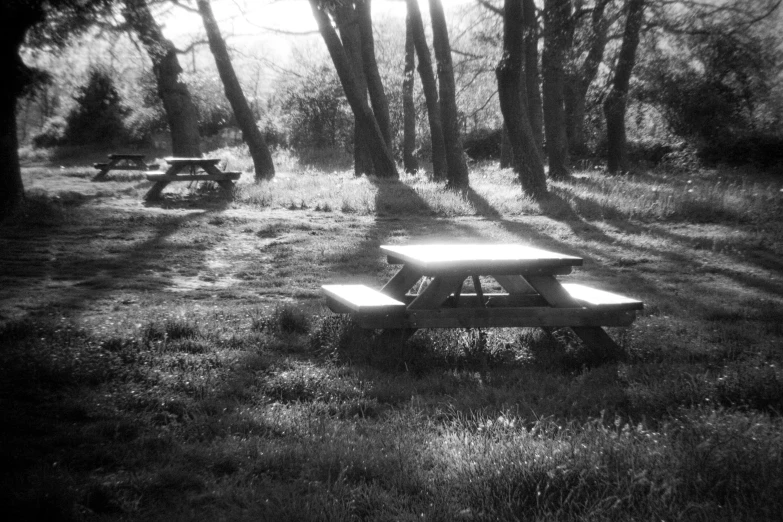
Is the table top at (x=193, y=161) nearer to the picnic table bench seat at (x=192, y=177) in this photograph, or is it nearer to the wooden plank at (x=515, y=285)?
the picnic table bench seat at (x=192, y=177)

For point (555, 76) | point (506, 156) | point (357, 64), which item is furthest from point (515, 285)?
point (506, 156)

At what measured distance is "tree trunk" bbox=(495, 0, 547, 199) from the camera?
634 inches

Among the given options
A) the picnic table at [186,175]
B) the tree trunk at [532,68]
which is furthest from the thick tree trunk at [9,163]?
the tree trunk at [532,68]

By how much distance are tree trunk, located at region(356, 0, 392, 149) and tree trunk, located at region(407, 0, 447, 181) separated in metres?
1.55

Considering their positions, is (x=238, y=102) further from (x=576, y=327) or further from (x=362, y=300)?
(x=576, y=327)

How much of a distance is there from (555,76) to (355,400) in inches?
753

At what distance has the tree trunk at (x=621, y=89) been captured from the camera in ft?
56.0

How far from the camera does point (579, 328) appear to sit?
18.6ft

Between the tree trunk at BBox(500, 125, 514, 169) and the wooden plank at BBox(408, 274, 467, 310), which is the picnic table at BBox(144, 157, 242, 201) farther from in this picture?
the wooden plank at BBox(408, 274, 467, 310)

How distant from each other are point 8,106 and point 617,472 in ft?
36.9

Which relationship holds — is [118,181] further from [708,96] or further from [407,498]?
[407,498]

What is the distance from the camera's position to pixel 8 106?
1149 cm

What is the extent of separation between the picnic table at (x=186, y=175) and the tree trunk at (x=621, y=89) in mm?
9659

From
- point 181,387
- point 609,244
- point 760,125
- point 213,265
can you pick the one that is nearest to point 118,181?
point 213,265
